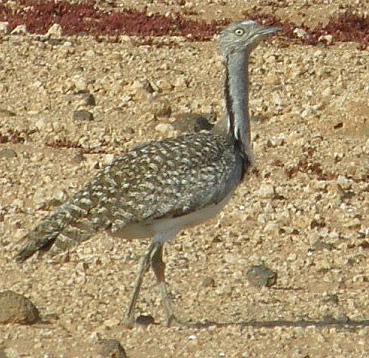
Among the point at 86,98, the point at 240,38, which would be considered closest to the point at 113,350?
the point at 240,38

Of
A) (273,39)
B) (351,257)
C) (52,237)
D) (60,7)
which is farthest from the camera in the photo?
(60,7)

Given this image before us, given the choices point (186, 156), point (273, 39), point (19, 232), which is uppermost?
point (186, 156)

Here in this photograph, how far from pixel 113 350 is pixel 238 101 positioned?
2224 mm

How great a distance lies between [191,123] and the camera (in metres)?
14.6

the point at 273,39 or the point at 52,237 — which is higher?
the point at 52,237

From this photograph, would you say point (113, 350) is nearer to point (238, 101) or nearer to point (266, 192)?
point (238, 101)

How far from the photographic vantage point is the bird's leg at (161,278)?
923cm

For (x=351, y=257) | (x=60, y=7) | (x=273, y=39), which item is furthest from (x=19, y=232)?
(x=60, y=7)

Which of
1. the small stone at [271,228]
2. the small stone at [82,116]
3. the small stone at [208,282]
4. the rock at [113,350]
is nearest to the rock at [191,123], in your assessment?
the small stone at [82,116]

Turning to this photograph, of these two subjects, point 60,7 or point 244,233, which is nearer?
point 244,233

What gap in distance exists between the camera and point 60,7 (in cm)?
2120

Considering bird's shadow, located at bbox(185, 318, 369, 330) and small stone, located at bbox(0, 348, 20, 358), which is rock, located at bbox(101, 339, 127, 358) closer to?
small stone, located at bbox(0, 348, 20, 358)

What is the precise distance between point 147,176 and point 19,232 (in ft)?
7.69

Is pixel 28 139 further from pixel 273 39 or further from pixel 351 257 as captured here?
pixel 273 39
